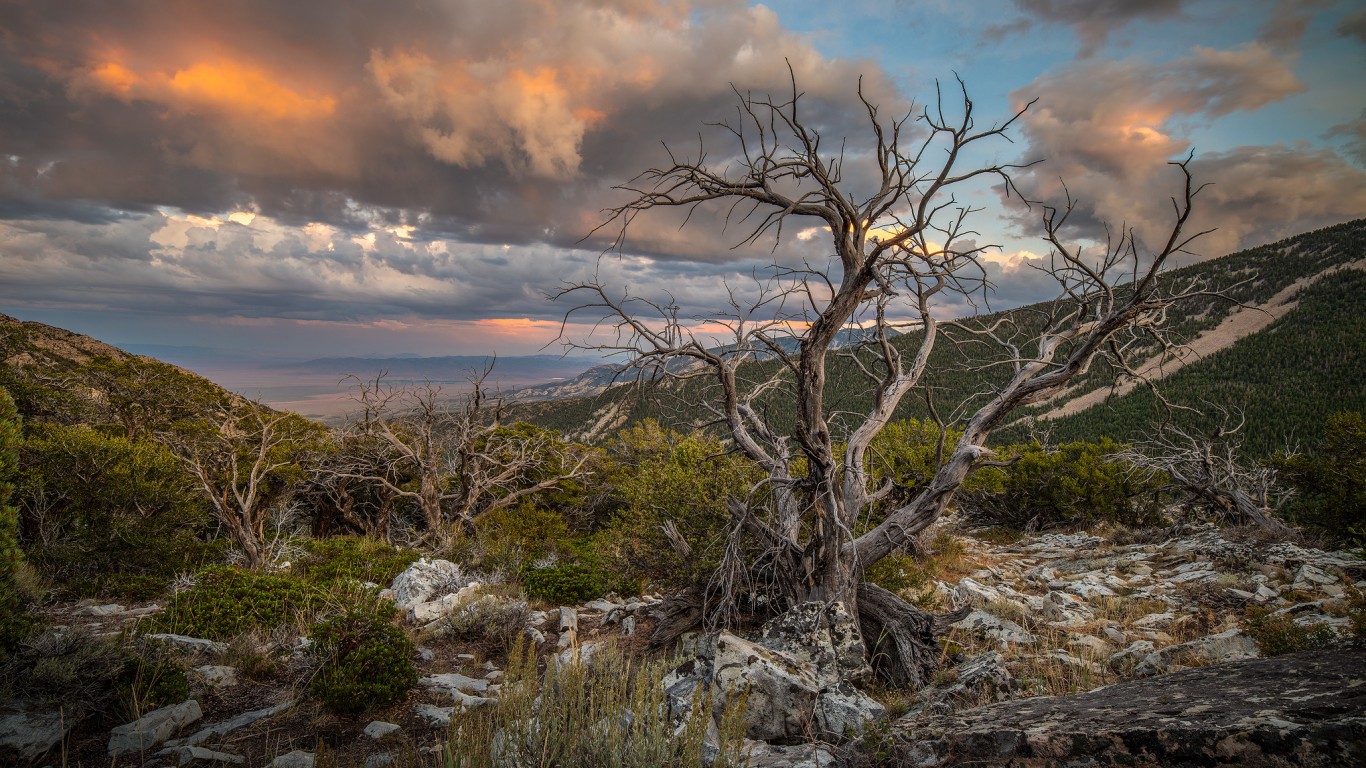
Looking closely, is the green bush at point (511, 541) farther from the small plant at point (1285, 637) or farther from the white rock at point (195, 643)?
the small plant at point (1285, 637)

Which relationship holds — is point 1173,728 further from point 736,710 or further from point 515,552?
point 515,552

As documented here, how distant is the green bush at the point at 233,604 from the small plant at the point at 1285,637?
32.1ft

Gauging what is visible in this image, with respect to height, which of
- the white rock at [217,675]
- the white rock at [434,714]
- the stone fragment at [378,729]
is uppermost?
the white rock at [217,675]

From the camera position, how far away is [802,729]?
153 inches

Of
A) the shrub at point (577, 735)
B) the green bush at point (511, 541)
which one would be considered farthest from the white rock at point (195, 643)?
the shrub at point (577, 735)

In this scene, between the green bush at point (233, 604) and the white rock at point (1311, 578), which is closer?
the green bush at point (233, 604)

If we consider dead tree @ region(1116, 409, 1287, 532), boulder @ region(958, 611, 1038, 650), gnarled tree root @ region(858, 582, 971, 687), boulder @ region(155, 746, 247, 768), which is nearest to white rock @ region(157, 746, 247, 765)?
boulder @ region(155, 746, 247, 768)

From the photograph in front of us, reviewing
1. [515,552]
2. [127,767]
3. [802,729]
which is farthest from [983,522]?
[127,767]

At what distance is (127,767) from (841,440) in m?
7.90

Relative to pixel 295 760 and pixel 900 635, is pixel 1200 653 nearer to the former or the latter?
pixel 900 635

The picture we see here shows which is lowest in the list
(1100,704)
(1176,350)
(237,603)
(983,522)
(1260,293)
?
(983,522)

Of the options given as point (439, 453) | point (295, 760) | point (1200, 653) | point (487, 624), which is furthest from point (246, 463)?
point (1200, 653)

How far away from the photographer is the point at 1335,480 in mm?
9750

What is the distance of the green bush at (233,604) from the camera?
6.48 meters
